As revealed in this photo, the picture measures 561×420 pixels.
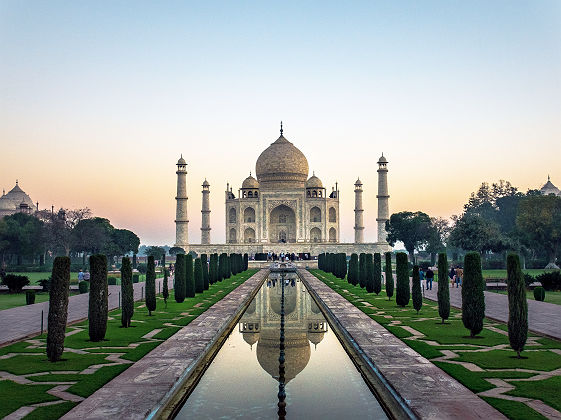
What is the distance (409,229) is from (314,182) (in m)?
11.7

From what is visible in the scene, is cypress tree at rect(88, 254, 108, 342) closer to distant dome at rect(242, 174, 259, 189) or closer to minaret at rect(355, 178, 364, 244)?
minaret at rect(355, 178, 364, 244)

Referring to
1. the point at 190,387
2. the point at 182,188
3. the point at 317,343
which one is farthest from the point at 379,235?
the point at 190,387

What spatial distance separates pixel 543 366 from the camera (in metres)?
7.59

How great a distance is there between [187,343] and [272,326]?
268 cm

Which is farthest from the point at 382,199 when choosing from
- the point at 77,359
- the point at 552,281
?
the point at 77,359

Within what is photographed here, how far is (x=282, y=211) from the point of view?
177 ft

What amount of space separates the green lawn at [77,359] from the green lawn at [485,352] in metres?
4.35

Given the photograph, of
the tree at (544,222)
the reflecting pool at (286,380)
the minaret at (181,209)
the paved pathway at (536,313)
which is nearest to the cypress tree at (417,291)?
the paved pathway at (536,313)

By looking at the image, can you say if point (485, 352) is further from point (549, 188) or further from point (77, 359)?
point (549, 188)

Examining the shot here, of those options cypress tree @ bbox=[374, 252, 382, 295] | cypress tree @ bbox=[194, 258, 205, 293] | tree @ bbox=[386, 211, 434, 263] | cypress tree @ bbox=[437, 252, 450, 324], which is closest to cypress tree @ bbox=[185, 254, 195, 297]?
cypress tree @ bbox=[194, 258, 205, 293]

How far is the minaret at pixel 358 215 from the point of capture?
52.5 meters

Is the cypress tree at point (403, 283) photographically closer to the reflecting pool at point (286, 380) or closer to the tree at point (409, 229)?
the reflecting pool at point (286, 380)

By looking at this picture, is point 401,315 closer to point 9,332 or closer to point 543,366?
point 543,366

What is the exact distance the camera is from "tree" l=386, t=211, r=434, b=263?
47.6 m
